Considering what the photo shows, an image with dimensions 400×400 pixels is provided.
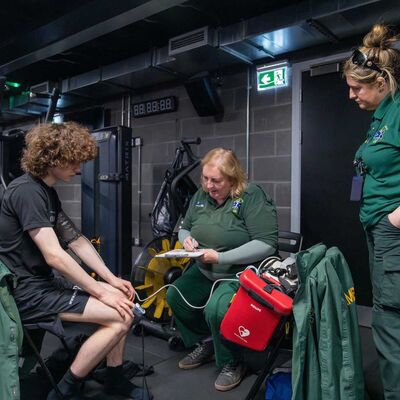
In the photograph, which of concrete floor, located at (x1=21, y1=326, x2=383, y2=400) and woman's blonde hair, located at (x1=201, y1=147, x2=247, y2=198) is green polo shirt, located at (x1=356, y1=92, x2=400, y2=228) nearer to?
woman's blonde hair, located at (x1=201, y1=147, x2=247, y2=198)

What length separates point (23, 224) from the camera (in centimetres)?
158

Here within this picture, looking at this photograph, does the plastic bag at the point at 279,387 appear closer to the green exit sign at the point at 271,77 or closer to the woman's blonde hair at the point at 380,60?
the woman's blonde hair at the point at 380,60

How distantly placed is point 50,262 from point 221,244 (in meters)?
0.90

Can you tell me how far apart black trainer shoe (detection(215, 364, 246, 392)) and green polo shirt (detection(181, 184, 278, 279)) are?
1.58 feet

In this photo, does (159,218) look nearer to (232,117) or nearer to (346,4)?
(232,117)

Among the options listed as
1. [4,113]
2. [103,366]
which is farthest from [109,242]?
[4,113]

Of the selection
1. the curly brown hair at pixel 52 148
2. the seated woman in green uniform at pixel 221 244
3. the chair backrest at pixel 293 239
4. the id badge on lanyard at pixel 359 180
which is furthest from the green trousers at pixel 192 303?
the curly brown hair at pixel 52 148

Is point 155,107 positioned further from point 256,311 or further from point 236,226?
point 256,311

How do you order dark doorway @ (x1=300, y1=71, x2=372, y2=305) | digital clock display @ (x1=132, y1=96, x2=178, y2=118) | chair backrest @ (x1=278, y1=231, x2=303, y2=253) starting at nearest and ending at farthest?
1. chair backrest @ (x1=278, y1=231, x2=303, y2=253)
2. dark doorway @ (x1=300, y1=71, x2=372, y2=305)
3. digital clock display @ (x1=132, y1=96, x2=178, y2=118)

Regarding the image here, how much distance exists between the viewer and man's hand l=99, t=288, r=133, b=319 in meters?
1.63

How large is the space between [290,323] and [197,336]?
2.68 ft

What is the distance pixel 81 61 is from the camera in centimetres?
419

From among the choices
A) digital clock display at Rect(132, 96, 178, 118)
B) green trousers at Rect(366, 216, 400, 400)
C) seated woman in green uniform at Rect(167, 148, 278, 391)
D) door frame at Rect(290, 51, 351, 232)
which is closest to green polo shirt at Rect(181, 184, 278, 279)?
seated woman in green uniform at Rect(167, 148, 278, 391)

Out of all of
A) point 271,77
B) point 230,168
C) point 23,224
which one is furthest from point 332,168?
point 23,224
